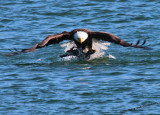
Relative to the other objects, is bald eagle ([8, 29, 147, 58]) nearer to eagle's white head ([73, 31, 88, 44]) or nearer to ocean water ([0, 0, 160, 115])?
eagle's white head ([73, 31, 88, 44])

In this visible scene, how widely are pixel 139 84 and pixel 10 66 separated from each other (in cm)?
403

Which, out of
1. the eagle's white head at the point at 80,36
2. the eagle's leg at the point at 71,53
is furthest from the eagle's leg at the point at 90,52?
the eagle's white head at the point at 80,36

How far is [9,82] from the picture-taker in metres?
13.6

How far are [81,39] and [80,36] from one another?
0.08 metres

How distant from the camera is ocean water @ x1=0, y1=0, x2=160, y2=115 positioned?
11.5m

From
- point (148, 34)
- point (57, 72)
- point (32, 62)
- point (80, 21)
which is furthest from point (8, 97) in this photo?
point (80, 21)

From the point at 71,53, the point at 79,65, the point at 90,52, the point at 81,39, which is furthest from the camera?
the point at 71,53

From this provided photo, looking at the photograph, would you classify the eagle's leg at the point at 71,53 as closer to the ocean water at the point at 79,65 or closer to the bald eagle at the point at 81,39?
the bald eagle at the point at 81,39

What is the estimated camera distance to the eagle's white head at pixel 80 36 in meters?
15.6

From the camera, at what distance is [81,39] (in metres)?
15.6

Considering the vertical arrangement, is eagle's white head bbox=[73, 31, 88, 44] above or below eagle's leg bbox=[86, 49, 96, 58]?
above

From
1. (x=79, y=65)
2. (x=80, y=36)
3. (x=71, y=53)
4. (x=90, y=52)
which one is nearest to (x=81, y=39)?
(x=80, y=36)

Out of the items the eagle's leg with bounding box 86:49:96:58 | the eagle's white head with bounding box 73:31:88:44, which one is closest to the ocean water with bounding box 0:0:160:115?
the eagle's leg with bounding box 86:49:96:58

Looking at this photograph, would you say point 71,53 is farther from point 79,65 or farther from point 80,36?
point 80,36
